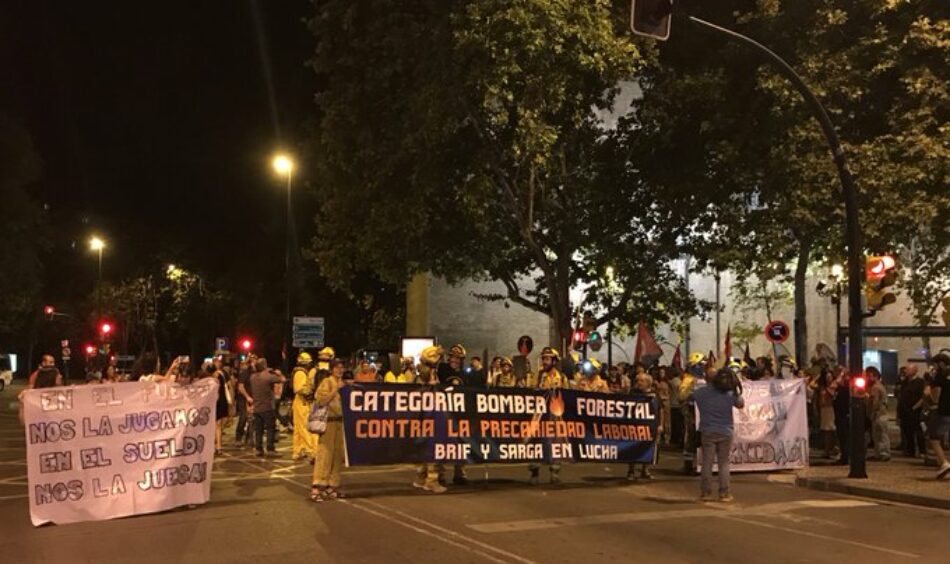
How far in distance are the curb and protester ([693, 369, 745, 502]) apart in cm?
233

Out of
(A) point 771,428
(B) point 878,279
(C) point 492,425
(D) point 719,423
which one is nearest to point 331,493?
(C) point 492,425

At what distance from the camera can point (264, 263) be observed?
48.9 meters

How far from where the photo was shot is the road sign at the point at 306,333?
25359 mm

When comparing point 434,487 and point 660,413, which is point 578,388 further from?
point 434,487

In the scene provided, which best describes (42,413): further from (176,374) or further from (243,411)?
(243,411)

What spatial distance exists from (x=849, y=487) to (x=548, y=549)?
6348 millimetres

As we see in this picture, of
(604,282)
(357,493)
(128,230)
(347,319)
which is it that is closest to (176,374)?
(357,493)

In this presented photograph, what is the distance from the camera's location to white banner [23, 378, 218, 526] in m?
9.49

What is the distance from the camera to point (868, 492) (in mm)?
12359

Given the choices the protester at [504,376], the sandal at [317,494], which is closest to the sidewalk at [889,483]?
the protester at [504,376]

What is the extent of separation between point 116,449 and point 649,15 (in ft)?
26.3

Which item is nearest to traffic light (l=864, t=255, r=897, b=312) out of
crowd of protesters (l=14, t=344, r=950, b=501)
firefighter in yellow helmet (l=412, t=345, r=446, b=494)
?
crowd of protesters (l=14, t=344, r=950, b=501)

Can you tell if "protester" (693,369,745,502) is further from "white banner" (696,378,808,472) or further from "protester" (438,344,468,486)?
"protester" (438,344,468,486)

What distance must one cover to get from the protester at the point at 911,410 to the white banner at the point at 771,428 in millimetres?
2795
